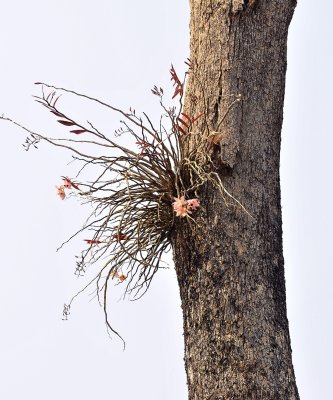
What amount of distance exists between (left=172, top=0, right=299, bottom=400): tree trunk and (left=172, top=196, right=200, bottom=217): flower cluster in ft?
0.18

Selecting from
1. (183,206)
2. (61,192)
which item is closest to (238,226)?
(183,206)

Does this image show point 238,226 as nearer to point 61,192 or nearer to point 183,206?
point 183,206

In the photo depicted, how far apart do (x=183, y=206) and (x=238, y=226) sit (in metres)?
0.16

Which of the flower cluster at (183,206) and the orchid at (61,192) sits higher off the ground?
the orchid at (61,192)

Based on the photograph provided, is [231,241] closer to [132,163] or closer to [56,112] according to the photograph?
[132,163]

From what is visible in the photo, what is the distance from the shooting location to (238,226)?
2441 mm

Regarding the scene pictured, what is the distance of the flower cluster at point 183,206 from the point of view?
94.3 inches

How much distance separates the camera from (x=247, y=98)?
8.42 ft

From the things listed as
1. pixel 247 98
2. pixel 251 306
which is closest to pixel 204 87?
pixel 247 98

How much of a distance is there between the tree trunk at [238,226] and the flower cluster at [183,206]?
55 mm

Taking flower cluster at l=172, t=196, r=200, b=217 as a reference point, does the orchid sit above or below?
above

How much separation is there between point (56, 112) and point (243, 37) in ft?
1.87

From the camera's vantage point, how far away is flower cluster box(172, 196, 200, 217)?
239cm

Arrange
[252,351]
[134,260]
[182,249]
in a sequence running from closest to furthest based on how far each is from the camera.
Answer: [252,351] < [182,249] < [134,260]
